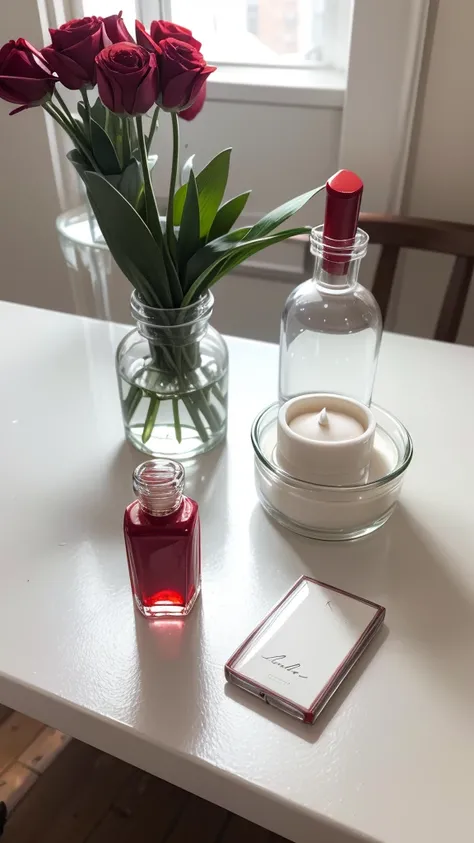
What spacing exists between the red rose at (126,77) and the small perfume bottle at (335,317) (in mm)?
164

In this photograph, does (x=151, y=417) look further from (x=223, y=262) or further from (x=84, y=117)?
A: (x=84, y=117)

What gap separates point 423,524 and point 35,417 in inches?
17.8

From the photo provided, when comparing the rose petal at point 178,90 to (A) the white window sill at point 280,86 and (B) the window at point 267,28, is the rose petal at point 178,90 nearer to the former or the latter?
(A) the white window sill at point 280,86

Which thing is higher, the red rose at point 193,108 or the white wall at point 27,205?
the red rose at point 193,108

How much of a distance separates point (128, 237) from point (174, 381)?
0.51 ft

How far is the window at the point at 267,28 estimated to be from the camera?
4.68 feet

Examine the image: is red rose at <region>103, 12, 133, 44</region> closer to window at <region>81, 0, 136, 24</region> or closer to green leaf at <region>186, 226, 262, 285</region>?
green leaf at <region>186, 226, 262, 285</region>

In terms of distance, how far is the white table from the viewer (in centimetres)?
46

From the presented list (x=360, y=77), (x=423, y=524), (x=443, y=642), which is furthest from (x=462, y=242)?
(x=443, y=642)

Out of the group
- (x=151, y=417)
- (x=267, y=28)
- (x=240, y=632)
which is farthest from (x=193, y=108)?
(x=267, y=28)

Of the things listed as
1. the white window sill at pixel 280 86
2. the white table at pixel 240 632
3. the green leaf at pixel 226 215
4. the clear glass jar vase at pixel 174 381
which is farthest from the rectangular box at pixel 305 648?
the white window sill at pixel 280 86

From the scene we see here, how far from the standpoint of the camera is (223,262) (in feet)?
2.18

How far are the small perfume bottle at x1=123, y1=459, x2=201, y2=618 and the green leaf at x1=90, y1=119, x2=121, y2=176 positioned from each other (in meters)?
0.29

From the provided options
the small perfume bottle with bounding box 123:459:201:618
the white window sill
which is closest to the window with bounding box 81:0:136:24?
the white window sill
